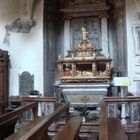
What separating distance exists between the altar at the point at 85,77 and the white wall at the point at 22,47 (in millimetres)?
755

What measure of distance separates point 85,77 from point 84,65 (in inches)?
23.1

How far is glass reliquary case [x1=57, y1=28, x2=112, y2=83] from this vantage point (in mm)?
9125

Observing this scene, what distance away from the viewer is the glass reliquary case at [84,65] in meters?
9.12

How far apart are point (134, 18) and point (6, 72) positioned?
4203 mm

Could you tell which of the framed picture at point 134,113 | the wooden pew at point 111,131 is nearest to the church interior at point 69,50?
the framed picture at point 134,113

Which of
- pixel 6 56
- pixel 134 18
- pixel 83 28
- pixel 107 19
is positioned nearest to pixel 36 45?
pixel 6 56

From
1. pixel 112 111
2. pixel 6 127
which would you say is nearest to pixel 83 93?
pixel 112 111

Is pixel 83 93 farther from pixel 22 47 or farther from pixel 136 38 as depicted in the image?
pixel 22 47

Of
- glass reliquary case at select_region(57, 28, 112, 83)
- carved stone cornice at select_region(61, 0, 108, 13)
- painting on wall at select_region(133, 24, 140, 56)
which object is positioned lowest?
glass reliquary case at select_region(57, 28, 112, 83)

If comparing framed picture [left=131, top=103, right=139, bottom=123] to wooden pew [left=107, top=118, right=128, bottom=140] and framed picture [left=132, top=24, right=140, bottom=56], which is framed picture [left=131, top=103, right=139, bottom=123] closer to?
wooden pew [left=107, top=118, right=128, bottom=140]

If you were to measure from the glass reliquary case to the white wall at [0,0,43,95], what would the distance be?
0.77 meters

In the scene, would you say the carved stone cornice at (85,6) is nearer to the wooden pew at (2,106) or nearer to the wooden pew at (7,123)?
the wooden pew at (2,106)

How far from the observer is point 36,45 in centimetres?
948

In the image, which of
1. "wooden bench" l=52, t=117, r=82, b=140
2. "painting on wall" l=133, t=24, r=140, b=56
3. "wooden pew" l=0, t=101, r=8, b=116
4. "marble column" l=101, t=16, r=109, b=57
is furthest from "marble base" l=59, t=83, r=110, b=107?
"wooden bench" l=52, t=117, r=82, b=140
